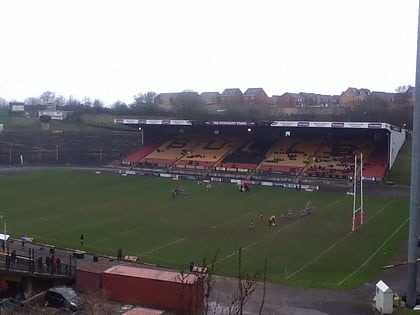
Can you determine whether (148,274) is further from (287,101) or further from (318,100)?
(318,100)

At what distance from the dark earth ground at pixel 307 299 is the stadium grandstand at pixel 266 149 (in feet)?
118

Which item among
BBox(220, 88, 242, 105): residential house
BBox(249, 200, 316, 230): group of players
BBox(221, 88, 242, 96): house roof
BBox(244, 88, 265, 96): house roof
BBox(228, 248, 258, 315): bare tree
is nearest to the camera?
BBox(228, 248, 258, 315): bare tree

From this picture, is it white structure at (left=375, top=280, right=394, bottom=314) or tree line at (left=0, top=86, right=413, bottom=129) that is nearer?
white structure at (left=375, top=280, right=394, bottom=314)

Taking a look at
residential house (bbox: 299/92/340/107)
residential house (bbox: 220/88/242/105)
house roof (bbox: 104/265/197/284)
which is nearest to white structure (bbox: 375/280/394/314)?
house roof (bbox: 104/265/197/284)

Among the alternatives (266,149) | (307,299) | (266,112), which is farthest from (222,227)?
(266,112)

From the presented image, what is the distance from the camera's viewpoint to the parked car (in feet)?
66.4

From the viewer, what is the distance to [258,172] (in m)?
65.1

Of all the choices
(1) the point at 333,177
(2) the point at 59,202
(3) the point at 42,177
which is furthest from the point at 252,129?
(2) the point at 59,202

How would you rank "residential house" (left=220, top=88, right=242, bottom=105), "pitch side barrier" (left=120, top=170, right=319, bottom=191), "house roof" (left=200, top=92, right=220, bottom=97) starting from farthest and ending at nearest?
"house roof" (left=200, top=92, right=220, bottom=97)
"residential house" (left=220, top=88, right=242, bottom=105)
"pitch side barrier" (left=120, top=170, right=319, bottom=191)

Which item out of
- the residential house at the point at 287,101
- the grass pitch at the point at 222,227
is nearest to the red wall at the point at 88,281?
the grass pitch at the point at 222,227

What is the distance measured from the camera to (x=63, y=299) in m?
20.4

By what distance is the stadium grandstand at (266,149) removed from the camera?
62.0 metres

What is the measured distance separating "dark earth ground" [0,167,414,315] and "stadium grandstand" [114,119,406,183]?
1416 inches

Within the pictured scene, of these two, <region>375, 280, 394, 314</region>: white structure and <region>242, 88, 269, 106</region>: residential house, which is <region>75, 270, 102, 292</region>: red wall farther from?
<region>242, 88, 269, 106</region>: residential house
